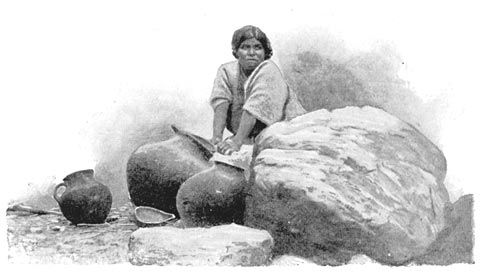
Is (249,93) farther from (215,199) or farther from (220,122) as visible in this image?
(215,199)

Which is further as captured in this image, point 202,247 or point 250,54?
point 250,54

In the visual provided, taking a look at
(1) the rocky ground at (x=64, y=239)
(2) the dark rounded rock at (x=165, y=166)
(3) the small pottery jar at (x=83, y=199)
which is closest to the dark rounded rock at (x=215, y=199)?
(2) the dark rounded rock at (x=165, y=166)

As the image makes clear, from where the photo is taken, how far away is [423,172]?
5.32 m

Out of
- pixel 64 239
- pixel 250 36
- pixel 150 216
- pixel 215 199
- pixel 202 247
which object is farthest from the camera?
pixel 150 216

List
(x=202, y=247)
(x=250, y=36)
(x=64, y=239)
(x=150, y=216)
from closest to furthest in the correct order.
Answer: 1. (x=202, y=247)
2. (x=64, y=239)
3. (x=250, y=36)
4. (x=150, y=216)

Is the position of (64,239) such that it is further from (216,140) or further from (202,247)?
(216,140)

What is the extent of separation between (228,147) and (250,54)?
2.07 ft

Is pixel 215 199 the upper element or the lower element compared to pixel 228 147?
lower

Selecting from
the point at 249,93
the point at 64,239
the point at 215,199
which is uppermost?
the point at 249,93

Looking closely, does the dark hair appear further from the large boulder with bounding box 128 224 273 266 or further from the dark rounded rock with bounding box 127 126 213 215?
the large boulder with bounding box 128 224 273 266

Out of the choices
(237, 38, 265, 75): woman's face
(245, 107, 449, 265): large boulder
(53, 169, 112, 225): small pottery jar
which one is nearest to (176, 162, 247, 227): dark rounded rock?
(245, 107, 449, 265): large boulder

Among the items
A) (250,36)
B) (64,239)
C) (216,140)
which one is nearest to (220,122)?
(216,140)

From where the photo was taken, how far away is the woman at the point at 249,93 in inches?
225

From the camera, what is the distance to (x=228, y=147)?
5676mm
